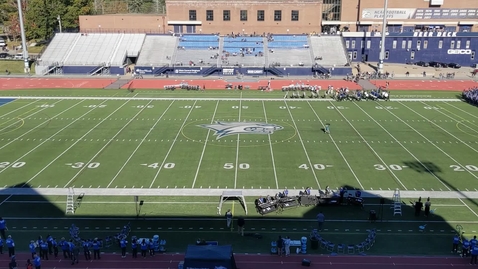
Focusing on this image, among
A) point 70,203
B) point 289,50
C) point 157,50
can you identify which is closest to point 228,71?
point 289,50

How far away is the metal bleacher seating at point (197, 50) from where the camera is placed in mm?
63000

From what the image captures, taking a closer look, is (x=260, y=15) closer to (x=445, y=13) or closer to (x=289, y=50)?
(x=289, y=50)

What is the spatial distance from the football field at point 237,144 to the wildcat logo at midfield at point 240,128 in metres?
0.07

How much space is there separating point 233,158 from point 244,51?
135 feet

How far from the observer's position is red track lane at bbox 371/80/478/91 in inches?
2024

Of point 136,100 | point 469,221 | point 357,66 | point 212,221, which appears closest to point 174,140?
point 212,221

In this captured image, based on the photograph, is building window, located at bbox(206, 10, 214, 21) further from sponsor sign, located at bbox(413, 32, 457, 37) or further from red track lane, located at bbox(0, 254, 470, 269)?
red track lane, located at bbox(0, 254, 470, 269)

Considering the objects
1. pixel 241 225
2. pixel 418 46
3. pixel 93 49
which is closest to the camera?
pixel 241 225

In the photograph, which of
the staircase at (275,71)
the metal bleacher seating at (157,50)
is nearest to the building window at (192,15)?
the metal bleacher seating at (157,50)

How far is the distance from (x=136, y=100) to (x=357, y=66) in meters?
34.0

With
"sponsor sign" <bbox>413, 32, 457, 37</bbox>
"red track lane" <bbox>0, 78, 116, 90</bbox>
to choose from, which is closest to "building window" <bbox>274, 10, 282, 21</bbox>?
"sponsor sign" <bbox>413, 32, 457, 37</bbox>

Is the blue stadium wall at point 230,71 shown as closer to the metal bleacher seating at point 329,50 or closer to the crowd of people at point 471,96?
the metal bleacher seating at point 329,50

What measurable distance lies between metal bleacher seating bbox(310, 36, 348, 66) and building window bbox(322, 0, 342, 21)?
7220 millimetres

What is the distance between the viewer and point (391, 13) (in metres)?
72.4
